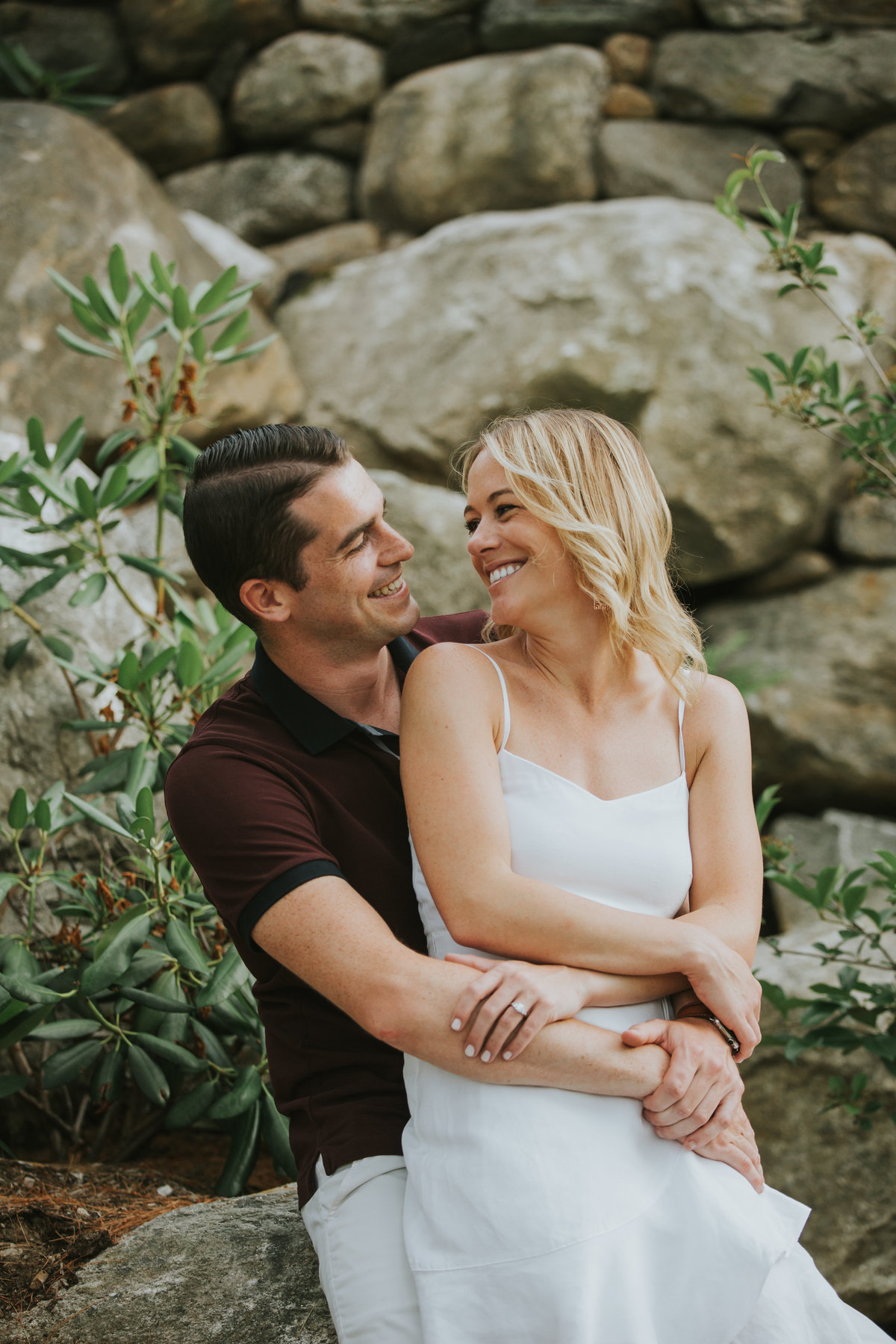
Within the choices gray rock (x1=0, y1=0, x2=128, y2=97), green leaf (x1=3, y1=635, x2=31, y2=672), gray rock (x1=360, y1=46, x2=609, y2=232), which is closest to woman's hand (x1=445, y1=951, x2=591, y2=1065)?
green leaf (x1=3, y1=635, x2=31, y2=672)

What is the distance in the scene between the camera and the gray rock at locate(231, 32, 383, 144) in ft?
19.2

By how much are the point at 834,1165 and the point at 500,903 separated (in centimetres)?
200

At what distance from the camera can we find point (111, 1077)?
7.75 ft

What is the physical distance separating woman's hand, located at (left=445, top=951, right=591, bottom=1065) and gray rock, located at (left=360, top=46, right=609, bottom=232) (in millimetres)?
5031

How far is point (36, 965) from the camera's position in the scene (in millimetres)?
2385

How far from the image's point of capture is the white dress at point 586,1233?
4.65 feet

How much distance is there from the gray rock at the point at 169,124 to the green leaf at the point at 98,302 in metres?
3.73

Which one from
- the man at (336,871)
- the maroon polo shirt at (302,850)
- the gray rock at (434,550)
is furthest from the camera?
the gray rock at (434,550)

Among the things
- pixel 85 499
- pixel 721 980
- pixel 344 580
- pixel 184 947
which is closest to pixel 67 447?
pixel 85 499

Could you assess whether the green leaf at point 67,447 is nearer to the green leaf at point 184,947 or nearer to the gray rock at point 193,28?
the green leaf at point 184,947

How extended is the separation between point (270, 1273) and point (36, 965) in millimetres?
895

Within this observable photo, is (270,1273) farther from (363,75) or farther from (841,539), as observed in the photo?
(363,75)

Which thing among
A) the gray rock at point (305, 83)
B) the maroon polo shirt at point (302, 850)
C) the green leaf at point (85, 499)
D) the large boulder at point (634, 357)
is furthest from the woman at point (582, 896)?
the gray rock at point (305, 83)

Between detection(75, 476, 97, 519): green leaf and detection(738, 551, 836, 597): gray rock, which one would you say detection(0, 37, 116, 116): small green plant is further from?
detection(738, 551, 836, 597): gray rock
